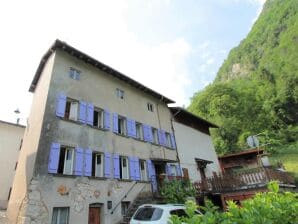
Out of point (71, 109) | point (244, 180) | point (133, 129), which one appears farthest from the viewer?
point (133, 129)

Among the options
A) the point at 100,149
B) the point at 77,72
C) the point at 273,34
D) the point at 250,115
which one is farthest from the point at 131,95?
the point at 273,34

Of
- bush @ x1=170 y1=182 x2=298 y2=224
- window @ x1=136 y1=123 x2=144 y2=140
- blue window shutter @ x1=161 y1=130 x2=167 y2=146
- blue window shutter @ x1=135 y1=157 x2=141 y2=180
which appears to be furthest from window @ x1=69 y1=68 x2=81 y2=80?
bush @ x1=170 y1=182 x2=298 y2=224

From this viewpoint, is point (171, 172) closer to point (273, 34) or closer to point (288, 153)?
point (288, 153)

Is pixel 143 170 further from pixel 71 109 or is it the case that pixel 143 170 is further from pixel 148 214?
pixel 148 214

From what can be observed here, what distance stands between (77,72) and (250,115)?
119ft

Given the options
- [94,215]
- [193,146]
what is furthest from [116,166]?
[193,146]

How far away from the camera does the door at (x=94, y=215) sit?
1164cm

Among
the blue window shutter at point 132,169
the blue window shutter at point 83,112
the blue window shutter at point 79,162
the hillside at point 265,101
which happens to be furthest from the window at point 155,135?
Result: the hillside at point 265,101

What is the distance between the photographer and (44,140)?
11094 millimetres

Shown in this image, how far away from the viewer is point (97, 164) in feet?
43.3

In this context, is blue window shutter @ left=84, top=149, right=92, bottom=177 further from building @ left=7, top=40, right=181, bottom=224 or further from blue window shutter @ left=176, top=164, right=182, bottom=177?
blue window shutter @ left=176, top=164, right=182, bottom=177

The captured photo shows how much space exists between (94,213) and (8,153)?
14.7 m

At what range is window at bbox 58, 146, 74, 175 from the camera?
11.4 metres

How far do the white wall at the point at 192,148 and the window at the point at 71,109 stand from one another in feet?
32.4
